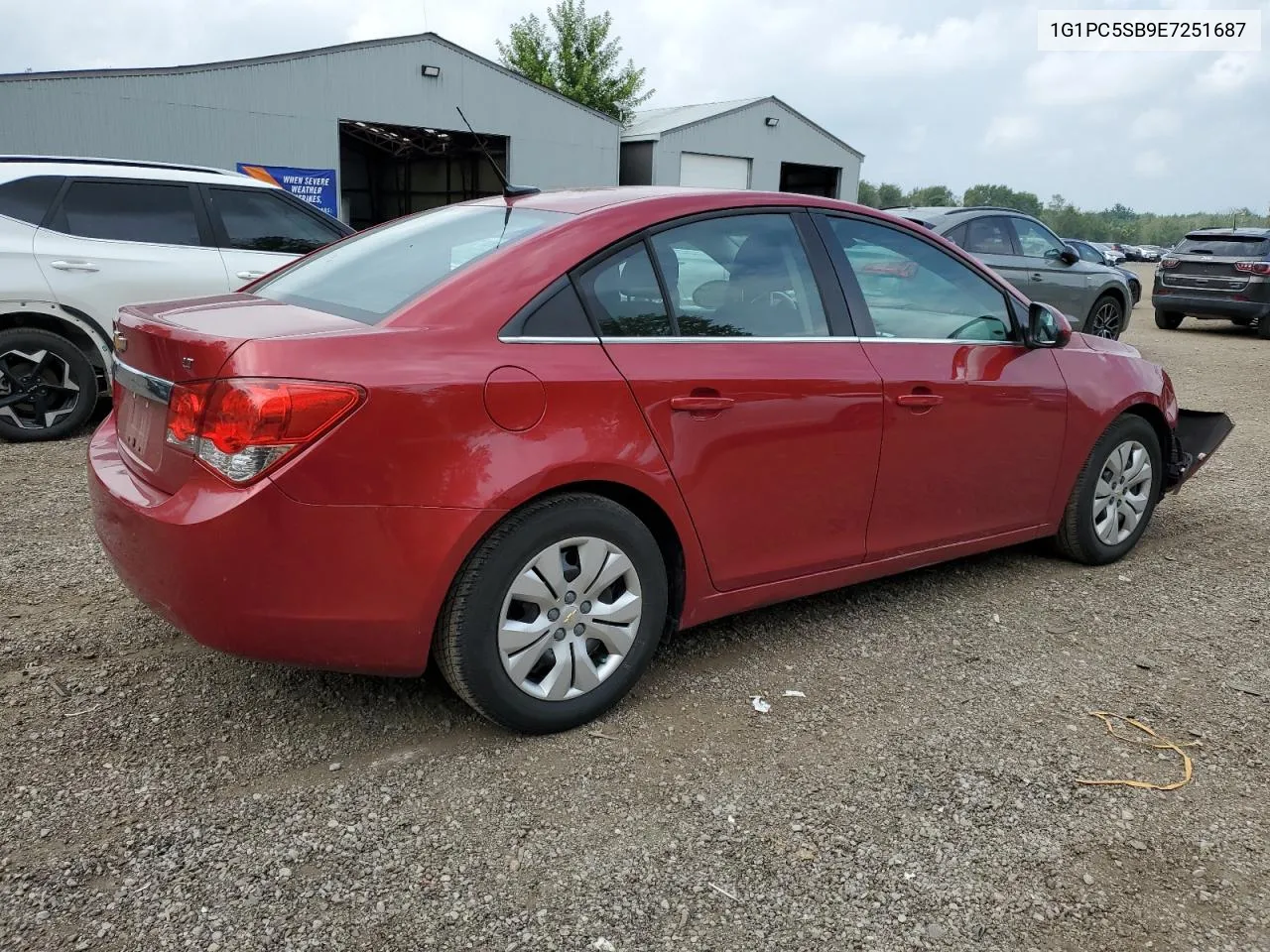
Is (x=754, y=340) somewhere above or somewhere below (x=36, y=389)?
above

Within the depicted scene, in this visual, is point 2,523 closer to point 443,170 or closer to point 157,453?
point 157,453

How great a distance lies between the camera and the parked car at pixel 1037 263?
995cm

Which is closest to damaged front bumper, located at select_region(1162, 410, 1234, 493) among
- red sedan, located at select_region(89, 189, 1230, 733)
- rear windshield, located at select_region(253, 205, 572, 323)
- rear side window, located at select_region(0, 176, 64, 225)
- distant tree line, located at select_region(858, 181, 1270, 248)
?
red sedan, located at select_region(89, 189, 1230, 733)

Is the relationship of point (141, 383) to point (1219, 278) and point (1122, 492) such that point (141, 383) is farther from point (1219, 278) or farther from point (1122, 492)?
point (1219, 278)

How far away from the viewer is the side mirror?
400 cm

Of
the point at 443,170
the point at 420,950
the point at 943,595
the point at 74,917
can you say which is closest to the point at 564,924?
the point at 420,950

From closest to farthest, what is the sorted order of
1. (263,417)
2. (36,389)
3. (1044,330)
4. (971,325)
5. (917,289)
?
(263,417), (917,289), (971,325), (1044,330), (36,389)

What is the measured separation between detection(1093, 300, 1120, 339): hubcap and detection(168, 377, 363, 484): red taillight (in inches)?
423

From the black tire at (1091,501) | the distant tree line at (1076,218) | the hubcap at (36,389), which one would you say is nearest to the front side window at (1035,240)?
the black tire at (1091,501)

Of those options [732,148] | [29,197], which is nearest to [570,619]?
[29,197]

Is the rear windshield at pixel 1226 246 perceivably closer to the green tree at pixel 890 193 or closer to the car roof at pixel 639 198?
the car roof at pixel 639 198

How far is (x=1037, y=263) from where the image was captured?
10.6 m

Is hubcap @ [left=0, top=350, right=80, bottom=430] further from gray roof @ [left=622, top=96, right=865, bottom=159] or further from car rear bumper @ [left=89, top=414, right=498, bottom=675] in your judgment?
gray roof @ [left=622, top=96, right=865, bottom=159]

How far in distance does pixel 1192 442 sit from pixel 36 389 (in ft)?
21.6
